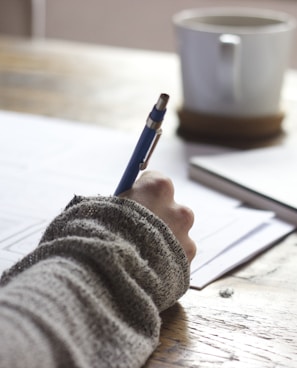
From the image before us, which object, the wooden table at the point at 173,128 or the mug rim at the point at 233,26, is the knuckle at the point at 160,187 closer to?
the wooden table at the point at 173,128

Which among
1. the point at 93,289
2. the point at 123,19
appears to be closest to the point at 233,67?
the point at 93,289

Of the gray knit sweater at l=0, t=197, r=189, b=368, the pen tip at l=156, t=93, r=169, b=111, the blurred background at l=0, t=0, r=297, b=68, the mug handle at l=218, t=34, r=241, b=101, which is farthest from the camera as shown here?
the blurred background at l=0, t=0, r=297, b=68

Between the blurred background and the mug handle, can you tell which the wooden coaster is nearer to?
the mug handle

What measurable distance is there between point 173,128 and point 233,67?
130 mm

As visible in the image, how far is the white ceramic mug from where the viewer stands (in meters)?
0.95

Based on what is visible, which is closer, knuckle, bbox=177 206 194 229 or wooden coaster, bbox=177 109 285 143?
knuckle, bbox=177 206 194 229

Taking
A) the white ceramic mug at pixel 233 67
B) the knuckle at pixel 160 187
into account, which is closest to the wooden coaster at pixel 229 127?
the white ceramic mug at pixel 233 67

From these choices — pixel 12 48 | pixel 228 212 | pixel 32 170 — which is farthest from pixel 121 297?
pixel 12 48

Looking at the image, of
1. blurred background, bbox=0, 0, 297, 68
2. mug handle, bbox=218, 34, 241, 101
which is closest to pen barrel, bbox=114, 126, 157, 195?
mug handle, bbox=218, 34, 241, 101

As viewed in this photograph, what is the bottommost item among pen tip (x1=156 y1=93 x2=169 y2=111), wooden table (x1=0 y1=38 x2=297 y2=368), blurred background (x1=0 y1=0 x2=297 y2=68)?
blurred background (x1=0 y1=0 x2=297 y2=68)

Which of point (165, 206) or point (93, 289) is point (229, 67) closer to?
Answer: point (165, 206)

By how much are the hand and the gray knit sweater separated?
4 cm

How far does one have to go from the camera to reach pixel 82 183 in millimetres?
786

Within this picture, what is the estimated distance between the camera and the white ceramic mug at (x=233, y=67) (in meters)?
0.95
